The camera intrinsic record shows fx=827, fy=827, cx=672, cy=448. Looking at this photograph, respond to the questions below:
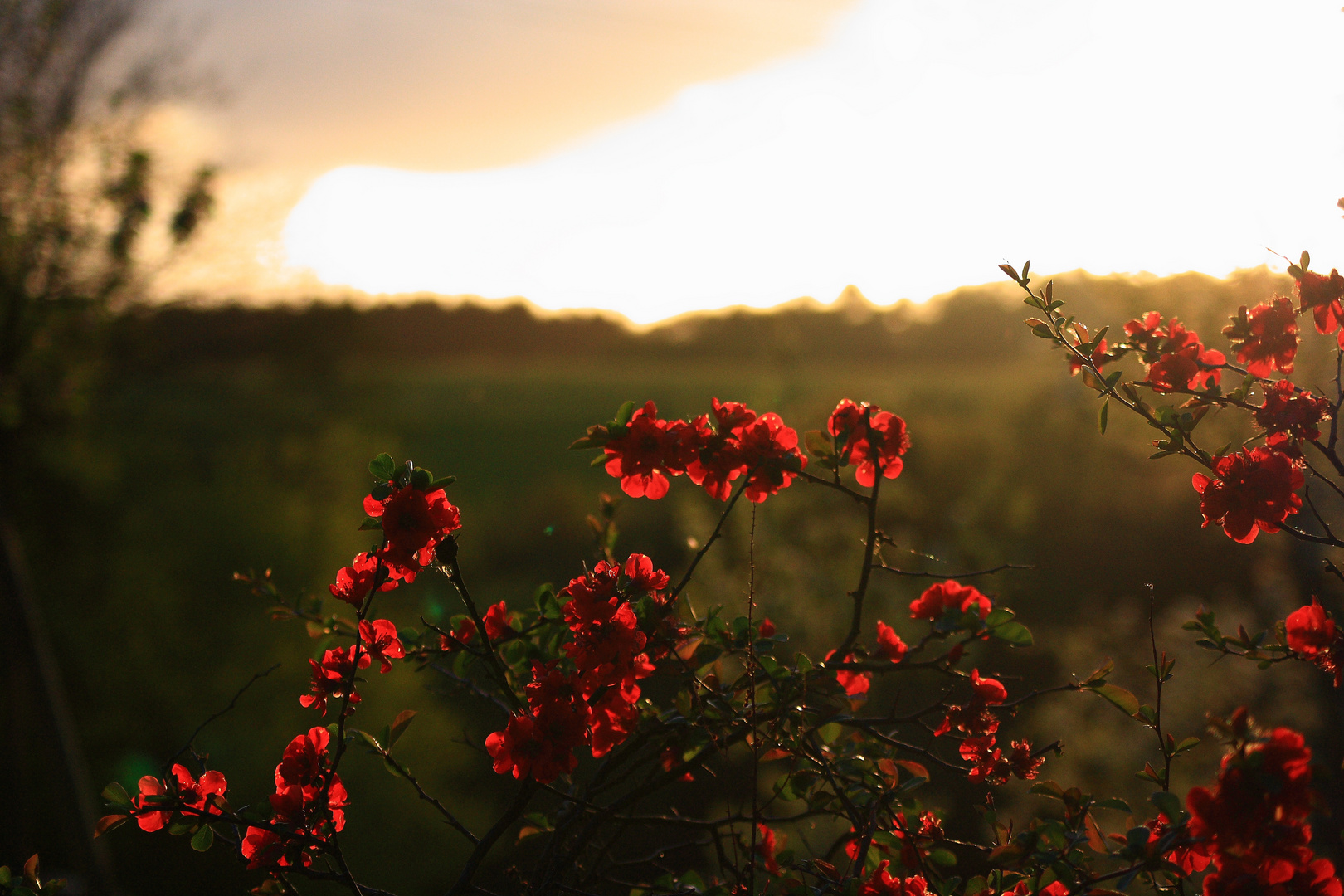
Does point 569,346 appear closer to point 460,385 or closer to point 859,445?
point 460,385

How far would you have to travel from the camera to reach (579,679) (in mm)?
1338

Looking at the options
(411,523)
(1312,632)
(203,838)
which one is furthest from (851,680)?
(203,838)

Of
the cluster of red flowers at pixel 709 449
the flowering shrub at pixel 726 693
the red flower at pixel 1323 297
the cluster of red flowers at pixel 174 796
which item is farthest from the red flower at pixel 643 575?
the red flower at pixel 1323 297

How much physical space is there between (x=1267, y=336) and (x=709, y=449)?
1065mm

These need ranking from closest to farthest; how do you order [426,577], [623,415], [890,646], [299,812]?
[299,812]
[623,415]
[890,646]
[426,577]

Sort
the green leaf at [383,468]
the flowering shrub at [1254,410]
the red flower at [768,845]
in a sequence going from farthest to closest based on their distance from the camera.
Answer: the red flower at [768,845] → the flowering shrub at [1254,410] → the green leaf at [383,468]

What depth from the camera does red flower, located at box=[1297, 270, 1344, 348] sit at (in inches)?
55.8

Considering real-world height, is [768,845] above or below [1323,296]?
below

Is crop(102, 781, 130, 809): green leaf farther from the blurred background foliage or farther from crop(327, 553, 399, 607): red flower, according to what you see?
the blurred background foliage

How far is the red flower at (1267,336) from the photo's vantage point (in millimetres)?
1531

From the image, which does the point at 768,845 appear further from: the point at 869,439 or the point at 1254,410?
the point at 1254,410

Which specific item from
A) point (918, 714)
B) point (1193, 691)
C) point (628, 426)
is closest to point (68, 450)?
point (628, 426)

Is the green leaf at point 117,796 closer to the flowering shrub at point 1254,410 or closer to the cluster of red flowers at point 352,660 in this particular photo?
the cluster of red flowers at point 352,660

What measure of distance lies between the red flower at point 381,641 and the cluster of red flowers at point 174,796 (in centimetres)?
29
